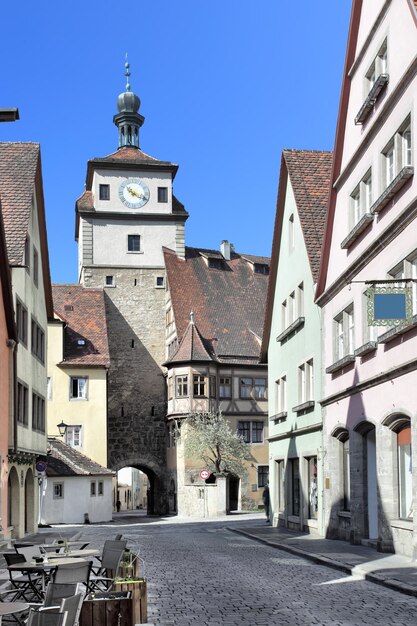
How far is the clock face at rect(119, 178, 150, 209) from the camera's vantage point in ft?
212

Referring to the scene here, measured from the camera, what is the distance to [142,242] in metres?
64.4

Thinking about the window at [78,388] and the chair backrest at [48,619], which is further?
the window at [78,388]

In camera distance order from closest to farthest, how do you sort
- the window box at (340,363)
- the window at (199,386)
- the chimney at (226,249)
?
the window box at (340,363) < the window at (199,386) < the chimney at (226,249)

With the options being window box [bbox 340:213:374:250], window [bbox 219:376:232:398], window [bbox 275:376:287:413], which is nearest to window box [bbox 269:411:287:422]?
window [bbox 275:376:287:413]

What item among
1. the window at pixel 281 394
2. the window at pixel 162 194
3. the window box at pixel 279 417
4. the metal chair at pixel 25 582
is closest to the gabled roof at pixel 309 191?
the window at pixel 281 394

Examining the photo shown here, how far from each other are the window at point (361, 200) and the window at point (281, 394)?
10739 millimetres

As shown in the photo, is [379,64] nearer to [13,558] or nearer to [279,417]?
[13,558]

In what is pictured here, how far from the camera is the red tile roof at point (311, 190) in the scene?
2916 centimetres

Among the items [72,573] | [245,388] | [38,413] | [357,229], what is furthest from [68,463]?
[72,573]

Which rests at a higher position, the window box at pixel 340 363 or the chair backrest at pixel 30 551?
the window box at pixel 340 363

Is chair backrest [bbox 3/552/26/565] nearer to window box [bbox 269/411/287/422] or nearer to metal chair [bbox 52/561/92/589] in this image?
metal chair [bbox 52/561/92/589]

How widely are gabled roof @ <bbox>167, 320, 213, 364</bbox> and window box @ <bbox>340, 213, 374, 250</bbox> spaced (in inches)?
1322

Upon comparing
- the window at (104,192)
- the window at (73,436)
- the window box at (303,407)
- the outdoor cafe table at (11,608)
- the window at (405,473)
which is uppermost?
the window at (104,192)

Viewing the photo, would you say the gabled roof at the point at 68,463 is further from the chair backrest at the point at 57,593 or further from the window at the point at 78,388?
the chair backrest at the point at 57,593
